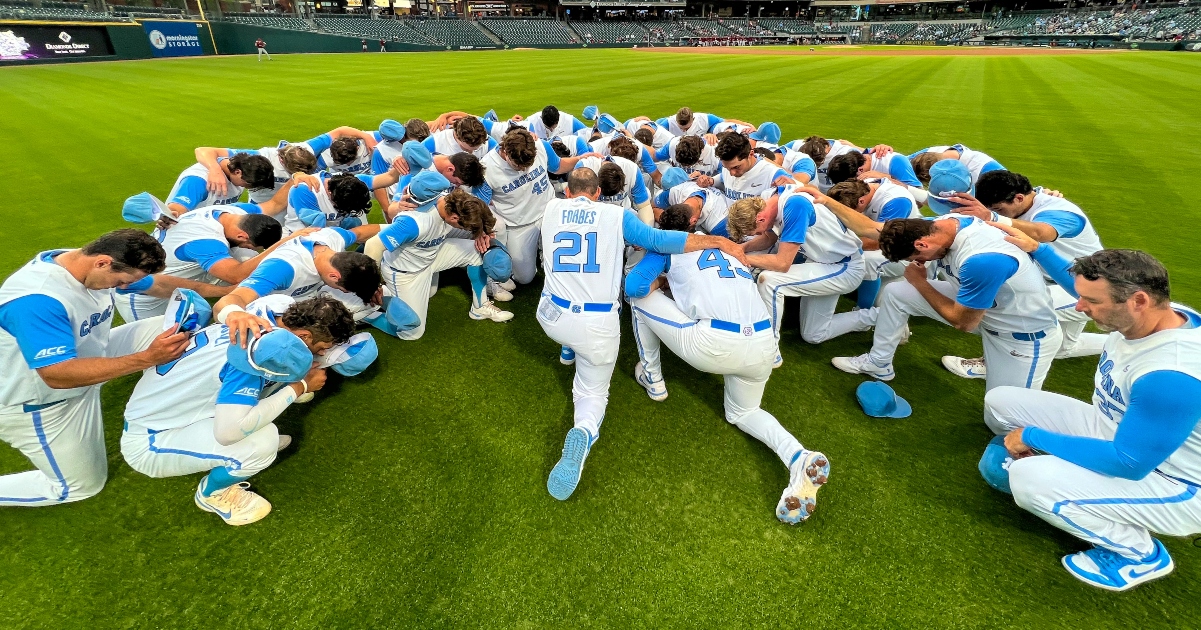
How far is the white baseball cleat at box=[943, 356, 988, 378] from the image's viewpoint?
15.9 ft

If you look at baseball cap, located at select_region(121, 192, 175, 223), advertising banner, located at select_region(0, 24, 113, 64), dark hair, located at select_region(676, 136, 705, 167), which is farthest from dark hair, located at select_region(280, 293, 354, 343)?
advertising banner, located at select_region(0, 24, 113, 64)

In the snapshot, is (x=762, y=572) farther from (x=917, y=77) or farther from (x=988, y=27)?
(x=988, y=27)

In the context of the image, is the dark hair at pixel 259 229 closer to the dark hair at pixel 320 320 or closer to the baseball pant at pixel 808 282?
the dark hair at pixel 320 320

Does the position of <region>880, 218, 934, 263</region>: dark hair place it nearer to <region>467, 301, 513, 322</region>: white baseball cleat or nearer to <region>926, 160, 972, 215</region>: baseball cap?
<region>926, 160, 972, 215</region>: baseball cap

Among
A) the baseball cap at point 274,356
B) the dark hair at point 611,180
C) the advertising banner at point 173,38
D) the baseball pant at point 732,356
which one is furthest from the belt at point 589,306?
the advertising banner at point 173,38

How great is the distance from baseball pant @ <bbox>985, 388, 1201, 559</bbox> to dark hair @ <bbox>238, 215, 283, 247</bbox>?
597cm

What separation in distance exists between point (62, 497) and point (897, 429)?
20.3 ft

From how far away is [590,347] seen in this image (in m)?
3.95

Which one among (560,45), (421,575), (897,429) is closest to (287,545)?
(421,575)

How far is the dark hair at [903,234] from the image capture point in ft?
12.3

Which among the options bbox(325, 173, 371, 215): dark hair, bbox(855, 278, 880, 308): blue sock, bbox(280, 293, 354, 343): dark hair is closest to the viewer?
bbox(280, 293, 354, 343): dark hair

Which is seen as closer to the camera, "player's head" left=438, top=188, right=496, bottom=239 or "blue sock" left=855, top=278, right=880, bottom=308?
"player's head" left=438, top=188, right=496, bottom=239

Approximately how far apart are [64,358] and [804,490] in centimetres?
461

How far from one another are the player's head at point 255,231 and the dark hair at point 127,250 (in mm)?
1295
